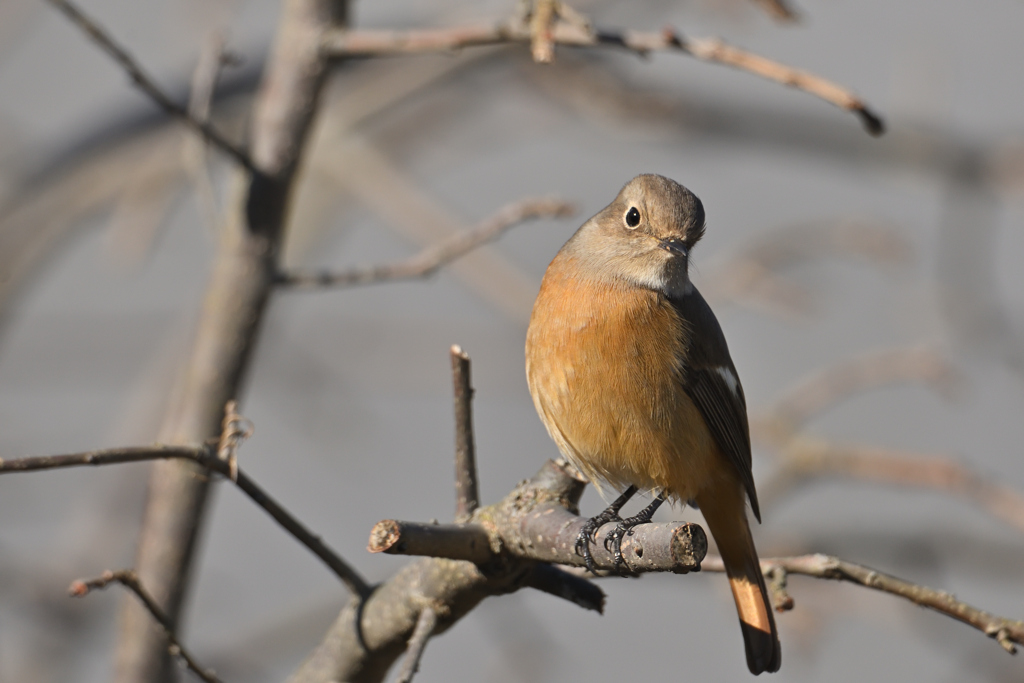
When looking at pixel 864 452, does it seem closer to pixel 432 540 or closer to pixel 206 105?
pixel 432 540

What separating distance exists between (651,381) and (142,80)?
1.73m

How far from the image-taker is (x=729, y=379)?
3.44 m

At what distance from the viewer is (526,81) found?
5.72 meters

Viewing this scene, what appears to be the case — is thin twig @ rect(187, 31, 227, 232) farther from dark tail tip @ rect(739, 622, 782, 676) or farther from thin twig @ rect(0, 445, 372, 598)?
dark tail tip @ rect(739, 622, 782, 676)

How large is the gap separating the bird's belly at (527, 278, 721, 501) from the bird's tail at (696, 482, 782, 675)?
0.16m

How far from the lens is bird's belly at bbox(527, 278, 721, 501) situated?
3.08 meters

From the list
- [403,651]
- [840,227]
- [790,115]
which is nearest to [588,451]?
[403,651]

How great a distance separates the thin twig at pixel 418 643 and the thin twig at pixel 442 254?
47.9 inches

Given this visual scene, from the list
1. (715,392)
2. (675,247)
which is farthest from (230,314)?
(715,392)

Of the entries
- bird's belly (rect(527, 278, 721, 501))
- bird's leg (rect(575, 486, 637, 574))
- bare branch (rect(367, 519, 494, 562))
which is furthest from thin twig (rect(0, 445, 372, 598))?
bird's belly (rect(527, 278, 721, 501))

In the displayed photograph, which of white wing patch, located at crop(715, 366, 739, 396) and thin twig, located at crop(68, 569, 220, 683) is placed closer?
thin twig, located at crop(68, 569, 220, 683)

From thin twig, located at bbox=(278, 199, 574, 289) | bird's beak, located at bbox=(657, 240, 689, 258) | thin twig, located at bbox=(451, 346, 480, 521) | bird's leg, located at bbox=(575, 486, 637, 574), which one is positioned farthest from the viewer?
bird's beak, located at bbox=(657, 240, 689, 258)

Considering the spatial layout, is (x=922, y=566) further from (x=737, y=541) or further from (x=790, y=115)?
(x=790, y=115)

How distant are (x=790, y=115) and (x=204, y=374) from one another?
147 inches
